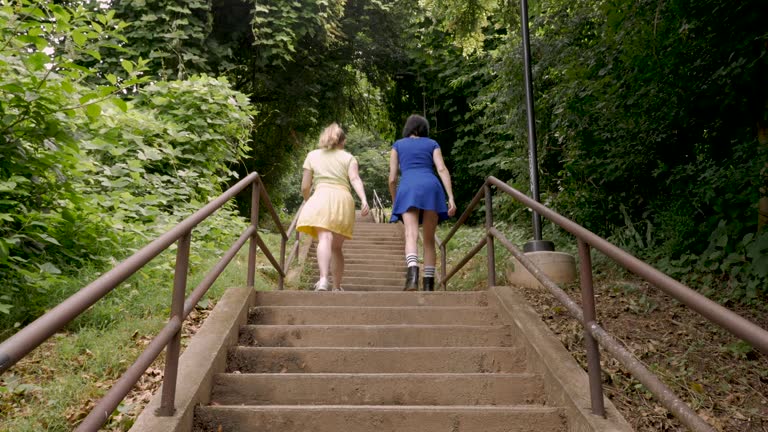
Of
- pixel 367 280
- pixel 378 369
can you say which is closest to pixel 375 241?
pixel 367 280

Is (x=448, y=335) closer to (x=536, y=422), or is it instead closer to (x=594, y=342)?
(x=536, y=422)

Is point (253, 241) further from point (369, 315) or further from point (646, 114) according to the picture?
point (646, 114)

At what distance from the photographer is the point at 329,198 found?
173 inches

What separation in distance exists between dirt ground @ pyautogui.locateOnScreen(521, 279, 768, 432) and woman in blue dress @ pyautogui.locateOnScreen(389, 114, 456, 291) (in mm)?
1054

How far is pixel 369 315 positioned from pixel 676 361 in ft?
6.15

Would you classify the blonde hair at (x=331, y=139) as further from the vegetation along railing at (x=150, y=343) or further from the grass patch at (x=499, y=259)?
the grass patch at (x=499, y=259)

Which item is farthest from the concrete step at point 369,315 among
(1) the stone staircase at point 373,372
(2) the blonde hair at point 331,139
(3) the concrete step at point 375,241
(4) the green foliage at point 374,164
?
(4) the green foliage at point 374,164

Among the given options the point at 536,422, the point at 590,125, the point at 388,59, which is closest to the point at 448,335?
the point at 536,422

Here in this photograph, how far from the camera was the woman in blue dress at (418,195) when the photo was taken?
4613 millimetres

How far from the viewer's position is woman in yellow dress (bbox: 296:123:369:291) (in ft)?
14.2

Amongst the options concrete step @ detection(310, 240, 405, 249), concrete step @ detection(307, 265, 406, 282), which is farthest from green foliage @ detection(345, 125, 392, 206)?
concrete step @ detection(307, 265, 406, 282)

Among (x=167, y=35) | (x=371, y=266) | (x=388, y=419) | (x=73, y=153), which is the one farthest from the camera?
(x=371, y=266)

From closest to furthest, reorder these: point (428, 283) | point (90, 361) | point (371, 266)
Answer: point (90, 361) → point (428, 283) → point (371, 266)

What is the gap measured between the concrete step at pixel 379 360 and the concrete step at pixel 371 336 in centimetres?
26
